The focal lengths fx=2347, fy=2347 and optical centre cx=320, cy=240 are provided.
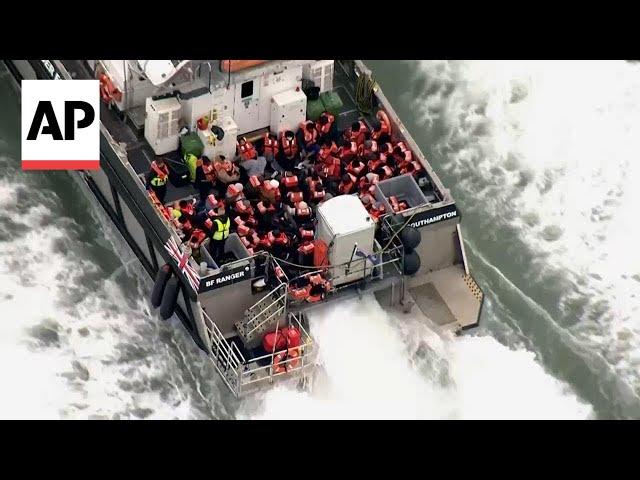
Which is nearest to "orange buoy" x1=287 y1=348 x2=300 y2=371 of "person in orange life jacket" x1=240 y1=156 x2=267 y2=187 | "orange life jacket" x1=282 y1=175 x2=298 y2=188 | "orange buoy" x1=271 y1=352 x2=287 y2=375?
"orange buoy" x1=271 y1=352 x2=287 y2=375

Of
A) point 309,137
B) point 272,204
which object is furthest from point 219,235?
point 309,137

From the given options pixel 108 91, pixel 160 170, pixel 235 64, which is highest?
pixel 235 64

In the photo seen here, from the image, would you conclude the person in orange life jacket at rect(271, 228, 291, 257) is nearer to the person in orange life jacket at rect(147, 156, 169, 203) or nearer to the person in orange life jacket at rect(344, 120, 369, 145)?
the person in orange life jacket at rect(147, 156, 169, 203)

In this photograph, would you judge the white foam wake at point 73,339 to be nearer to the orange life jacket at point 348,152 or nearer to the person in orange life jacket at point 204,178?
the person in orange life jacket at point 204,178

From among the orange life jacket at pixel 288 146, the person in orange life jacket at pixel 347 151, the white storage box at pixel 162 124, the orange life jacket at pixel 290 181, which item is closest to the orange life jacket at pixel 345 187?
the person in orange life jacket at pixel 347 151

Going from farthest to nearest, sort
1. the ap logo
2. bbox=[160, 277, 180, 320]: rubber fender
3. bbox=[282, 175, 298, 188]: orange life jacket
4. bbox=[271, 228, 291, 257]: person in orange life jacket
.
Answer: bbox=[282, 175, 298, 188]: orange life jacket, the ap logo, bbox=[271, 228, 291, 257]: person in orange life jacket, bbox=[160, 277, 180, 320]: rubber fender

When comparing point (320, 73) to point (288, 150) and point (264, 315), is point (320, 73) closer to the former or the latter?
point (288, 150)
